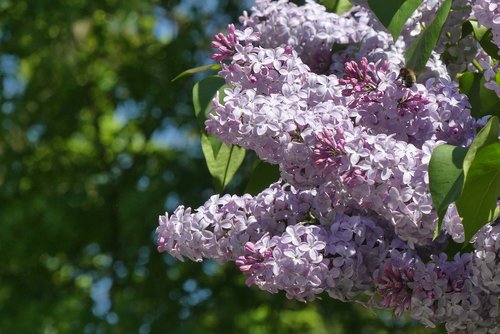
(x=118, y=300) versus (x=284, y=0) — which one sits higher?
(x=284, y=0)

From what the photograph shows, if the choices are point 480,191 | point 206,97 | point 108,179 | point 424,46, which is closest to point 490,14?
point 424,46

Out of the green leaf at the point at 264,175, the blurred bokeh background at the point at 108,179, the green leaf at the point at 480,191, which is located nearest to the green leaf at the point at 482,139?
the green leaf at the point at 480,191

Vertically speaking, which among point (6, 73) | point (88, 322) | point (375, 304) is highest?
point (375, 304)

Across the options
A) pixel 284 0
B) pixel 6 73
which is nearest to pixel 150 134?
pixel 6 73

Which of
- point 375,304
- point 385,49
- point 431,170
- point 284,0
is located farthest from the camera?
point 284,0

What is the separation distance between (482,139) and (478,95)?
0.22 meters

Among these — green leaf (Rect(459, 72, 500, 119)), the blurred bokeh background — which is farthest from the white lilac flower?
the blurred bokeh background

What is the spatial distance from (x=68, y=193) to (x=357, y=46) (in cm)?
305

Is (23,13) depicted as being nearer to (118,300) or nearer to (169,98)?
(169,98)

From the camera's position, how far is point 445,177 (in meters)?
0.94

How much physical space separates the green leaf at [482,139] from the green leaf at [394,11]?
0.15 m

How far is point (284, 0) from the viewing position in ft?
4.56

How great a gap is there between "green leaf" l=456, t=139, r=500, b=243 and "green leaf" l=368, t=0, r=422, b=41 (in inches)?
6.4

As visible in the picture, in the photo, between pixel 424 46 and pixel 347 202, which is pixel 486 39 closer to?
pixel 424 46
